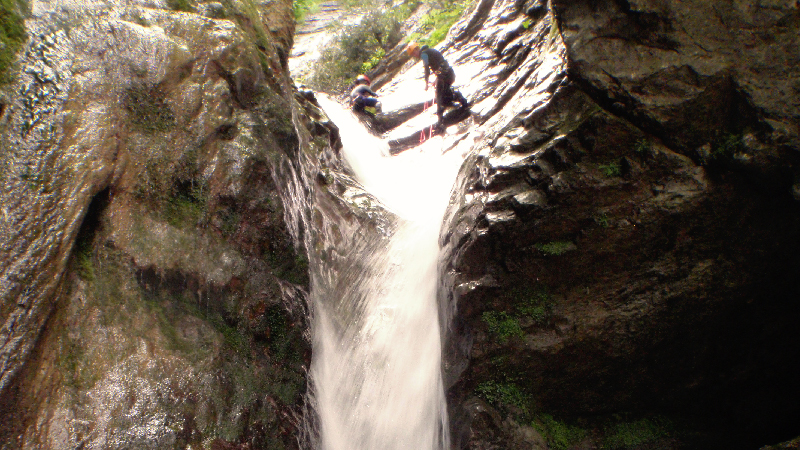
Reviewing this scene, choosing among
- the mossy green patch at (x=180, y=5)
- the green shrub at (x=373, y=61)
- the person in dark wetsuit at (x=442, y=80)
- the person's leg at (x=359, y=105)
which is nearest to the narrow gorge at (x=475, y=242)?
the mossy green patch at (x=180, y=5)

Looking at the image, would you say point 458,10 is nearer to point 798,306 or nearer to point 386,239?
point 386,239

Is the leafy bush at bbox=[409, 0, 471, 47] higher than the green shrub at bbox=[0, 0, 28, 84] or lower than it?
higher

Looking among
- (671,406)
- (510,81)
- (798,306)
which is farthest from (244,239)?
(510,81)

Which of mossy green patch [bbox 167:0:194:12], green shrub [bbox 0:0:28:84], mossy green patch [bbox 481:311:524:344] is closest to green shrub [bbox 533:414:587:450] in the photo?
mossy green patch [bbox 481:311:524:344]

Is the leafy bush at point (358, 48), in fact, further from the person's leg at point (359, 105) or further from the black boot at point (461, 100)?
the black boot at point (461, 100)

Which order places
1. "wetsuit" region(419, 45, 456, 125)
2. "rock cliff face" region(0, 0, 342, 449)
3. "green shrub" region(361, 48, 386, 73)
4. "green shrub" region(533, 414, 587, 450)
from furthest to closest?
"green shrub" region(361, 48, 386, 73) → "wetsuit" region(419, 45, 456, 125) → "green shrub" region(533, 414, 587, 450) → "rock cliff face" region(0, 0, 342, 449)

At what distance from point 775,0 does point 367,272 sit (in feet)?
17.4

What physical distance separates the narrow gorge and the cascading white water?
51mm

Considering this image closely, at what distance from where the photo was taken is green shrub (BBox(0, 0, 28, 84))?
3516 millimetres

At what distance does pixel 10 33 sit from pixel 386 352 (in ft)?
15.7

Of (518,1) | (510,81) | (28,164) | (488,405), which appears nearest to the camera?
(28,164)

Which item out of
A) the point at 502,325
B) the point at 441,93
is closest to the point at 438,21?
the point at 441,93

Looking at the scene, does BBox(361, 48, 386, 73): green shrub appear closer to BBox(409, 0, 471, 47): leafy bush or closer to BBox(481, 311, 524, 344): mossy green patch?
BBox(409, 0, 471, 47): leafy bush

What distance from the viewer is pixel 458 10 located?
15.0 metres
